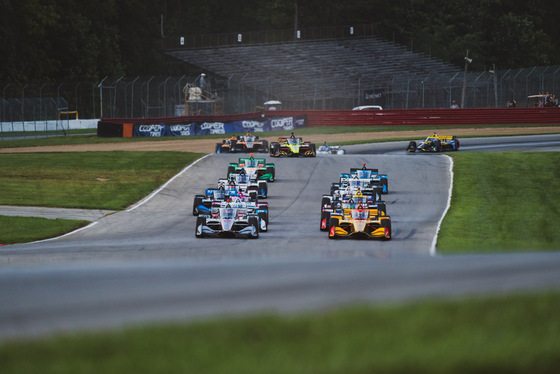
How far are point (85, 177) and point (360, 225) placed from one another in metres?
15.3

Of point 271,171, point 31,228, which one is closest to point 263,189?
point 271,171

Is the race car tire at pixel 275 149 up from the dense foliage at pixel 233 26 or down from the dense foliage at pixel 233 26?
down

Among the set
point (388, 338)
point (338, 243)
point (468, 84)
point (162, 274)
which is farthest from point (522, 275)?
point (468, 84)

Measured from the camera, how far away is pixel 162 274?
307 inches

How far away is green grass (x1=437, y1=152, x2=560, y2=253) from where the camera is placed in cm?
1513

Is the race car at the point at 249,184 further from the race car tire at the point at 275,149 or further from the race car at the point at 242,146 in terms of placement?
the race car at the point at 242,146

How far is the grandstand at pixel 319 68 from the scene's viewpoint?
6231cm

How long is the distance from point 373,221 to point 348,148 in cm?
2283

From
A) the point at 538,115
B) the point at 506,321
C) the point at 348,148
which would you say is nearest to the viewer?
the point at 506,321

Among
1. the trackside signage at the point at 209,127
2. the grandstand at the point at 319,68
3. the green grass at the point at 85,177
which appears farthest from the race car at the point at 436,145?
the grandstand at the point at 319,68

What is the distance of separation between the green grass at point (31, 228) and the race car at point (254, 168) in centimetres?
642

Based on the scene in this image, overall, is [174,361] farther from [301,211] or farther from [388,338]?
[301,211]

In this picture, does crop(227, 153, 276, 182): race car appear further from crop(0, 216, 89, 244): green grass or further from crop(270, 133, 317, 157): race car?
crop(0, 216, 89, 244): green grass

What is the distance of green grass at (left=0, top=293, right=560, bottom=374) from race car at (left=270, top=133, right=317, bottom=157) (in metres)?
26.6
